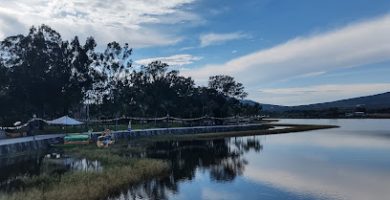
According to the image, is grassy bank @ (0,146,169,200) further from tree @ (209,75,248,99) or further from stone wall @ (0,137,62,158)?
tree @ (209,75,248,99)

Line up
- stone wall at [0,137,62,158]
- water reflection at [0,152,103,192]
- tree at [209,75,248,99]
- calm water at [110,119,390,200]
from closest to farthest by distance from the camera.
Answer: calm water at [110,119,390,200]
water reflection at [0,152,103,192]
stone wall at [0,137,62,158]
tree at [209,75,248,99]

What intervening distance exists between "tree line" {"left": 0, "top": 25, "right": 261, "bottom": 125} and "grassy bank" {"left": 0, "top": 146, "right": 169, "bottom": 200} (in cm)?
3070

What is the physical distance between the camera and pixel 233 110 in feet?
364

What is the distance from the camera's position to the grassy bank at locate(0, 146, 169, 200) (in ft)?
65.3

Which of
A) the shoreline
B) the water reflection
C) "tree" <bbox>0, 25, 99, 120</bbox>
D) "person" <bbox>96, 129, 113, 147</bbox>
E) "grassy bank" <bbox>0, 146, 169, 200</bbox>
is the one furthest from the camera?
"tree" <bbox>0, 25, 99, 120</bbox>

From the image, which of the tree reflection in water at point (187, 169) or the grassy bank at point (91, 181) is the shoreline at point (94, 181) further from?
the tree reflection in water at point (187, 169)

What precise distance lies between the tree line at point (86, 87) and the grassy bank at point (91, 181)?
30702mm

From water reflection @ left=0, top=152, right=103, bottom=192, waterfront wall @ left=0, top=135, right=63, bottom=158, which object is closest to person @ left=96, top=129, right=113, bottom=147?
waterfront wall @ left=0, top=135, right=63, bottom=158

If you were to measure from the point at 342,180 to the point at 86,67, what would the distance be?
174 ft

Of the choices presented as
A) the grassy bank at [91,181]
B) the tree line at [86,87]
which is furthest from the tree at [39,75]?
the grassy bank at [91,181]

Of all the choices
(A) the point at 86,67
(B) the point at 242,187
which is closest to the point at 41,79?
(A) the point at 86,67

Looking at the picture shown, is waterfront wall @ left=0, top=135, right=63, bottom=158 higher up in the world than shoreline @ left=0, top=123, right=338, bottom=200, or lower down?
higher up

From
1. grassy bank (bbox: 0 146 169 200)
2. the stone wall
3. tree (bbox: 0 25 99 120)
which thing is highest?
tree (bbox: 0 25 99 120)

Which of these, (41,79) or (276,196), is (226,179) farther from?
(41,79)
